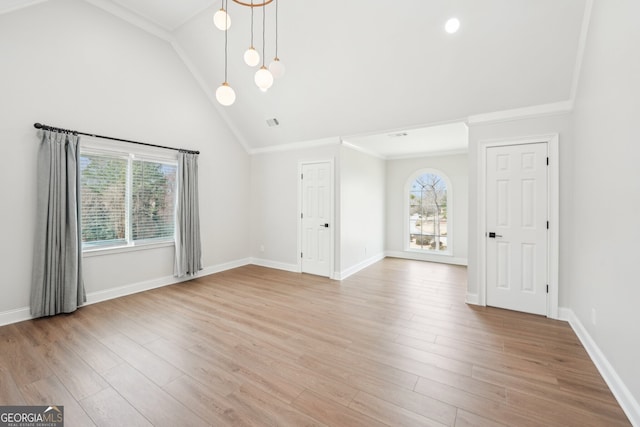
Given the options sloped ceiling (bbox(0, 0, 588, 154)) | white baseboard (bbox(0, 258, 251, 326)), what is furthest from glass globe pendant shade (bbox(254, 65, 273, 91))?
white baseboard (bbox(0, 258, 251, 326))

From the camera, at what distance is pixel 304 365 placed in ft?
7.68

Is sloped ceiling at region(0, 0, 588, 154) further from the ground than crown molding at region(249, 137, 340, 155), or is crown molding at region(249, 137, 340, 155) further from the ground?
sloped ceiling at region(0, 0, 588, 154)

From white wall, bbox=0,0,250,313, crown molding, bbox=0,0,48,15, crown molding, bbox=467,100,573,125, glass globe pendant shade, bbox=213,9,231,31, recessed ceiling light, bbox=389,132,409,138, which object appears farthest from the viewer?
recessed ceiling light, bbox=389,132,409,138

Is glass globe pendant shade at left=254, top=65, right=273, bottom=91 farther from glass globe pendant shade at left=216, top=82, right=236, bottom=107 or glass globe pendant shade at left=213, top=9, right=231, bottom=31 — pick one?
glass globe pendant shade at left=213, top=9, right=231, bottom=31

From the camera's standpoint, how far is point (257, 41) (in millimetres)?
3867

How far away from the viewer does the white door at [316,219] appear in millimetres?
5098

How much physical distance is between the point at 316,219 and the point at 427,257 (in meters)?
3.21

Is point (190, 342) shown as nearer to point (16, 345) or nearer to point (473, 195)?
point (16, 345)

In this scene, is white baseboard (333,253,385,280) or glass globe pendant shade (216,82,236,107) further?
white baseboard (333,253,385,280)

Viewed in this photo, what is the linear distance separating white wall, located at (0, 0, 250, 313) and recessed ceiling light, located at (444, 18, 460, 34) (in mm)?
4170

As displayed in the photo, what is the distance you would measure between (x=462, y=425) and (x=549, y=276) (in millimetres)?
2581

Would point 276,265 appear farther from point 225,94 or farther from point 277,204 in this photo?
point 225,94

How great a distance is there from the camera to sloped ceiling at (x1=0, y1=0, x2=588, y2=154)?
2.81 m

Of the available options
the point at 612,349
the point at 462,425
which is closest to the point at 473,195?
the point at 612,349
